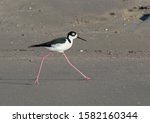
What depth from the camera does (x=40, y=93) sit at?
1095 centimetres

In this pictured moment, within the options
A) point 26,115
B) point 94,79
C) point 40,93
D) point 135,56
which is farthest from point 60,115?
point 135,56

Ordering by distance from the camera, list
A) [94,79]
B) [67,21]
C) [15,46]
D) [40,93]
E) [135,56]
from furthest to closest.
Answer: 1. [67,21]
2. [15,46]
3. [135,56]
4. [94,79]
5. [40,93]

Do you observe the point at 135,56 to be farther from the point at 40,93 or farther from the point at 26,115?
the point at 26,115

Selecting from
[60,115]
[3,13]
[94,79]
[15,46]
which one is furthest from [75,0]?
[60,115]

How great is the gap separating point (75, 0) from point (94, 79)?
34.3 feet

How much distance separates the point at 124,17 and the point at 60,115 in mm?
11869

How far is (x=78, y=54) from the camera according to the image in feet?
50.1

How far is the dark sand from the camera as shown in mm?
10805

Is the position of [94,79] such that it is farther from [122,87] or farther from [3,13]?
[3,13]

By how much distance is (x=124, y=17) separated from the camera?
2045cm

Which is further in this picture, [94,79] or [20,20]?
[20,20]

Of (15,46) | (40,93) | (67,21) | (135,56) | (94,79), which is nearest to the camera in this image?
(40,93)

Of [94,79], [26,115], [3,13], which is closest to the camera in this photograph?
[26,115]

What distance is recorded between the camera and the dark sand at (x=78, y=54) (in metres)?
10.8
